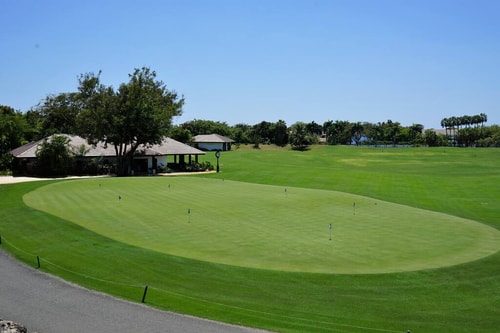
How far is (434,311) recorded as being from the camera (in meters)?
13.4

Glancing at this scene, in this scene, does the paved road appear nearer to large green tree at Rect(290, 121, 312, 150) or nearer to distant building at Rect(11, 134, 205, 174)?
distant building at Rect(11, 134, 205, 174)

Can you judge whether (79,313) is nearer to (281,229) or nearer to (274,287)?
(274,287)

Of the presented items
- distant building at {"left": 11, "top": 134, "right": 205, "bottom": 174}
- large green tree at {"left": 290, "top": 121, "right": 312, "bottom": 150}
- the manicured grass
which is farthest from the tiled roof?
large green tree at {"left": 290, "top": 121, "right": 312, "bottom": 150}

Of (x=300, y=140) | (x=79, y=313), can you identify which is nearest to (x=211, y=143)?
(x=300, y=140)

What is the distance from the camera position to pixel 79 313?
477 inches

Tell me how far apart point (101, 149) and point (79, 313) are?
5488 cm

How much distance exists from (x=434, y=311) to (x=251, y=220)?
12.8 metres

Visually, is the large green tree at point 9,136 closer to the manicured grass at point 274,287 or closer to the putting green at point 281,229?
the putting green at point 281,229

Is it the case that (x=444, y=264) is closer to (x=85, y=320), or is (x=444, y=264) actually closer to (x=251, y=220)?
(x=251, y=220)

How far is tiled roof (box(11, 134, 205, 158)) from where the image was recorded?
59553 millimetres

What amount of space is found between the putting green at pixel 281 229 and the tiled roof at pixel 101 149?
2555 cm

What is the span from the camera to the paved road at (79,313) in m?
11.3

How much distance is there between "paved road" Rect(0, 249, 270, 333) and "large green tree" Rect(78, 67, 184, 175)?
45.9 meters

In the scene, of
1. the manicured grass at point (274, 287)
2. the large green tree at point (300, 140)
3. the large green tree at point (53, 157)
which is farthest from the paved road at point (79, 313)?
the large green tree at point (300, 140)
